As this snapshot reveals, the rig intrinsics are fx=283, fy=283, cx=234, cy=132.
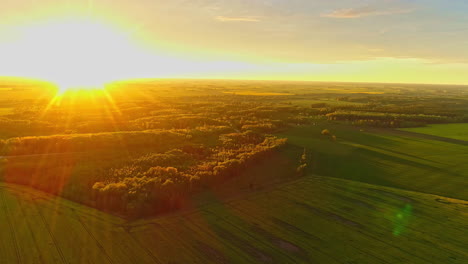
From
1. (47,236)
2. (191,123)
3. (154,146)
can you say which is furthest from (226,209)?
(191,123)

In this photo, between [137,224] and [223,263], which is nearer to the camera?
[223,263]

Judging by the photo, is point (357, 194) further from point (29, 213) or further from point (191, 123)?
point (191, 123)

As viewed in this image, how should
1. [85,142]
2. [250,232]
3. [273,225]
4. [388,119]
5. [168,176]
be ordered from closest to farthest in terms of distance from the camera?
[250,232] < [273,225] < [168,176] < [85,142] < [388,119]

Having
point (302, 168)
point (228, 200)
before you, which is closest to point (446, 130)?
point (302, 168)

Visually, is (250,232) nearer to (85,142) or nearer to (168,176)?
(168,176)

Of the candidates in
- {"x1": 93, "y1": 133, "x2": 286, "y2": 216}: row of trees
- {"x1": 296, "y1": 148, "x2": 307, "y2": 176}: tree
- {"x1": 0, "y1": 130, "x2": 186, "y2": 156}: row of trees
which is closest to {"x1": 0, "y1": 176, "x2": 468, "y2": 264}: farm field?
{"x1": 93, "y1": 133, "x2": 286, "y2": 216}: row of trees

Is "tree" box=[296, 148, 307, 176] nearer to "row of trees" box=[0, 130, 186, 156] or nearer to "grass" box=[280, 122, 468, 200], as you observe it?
"grass" box=[280, 122, 468, 200]

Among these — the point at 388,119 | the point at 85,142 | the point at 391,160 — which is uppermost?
the point at 388,119
